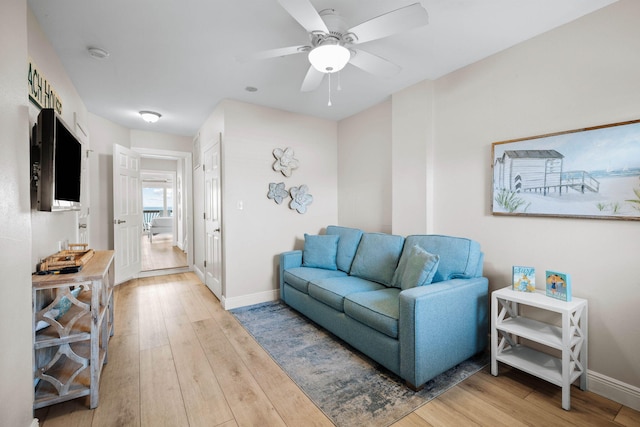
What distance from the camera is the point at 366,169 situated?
3.76 metres

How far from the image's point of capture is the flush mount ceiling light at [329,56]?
1.70 m

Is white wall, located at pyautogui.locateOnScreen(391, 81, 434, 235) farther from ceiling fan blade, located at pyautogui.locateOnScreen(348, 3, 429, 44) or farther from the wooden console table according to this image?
the wooden console table

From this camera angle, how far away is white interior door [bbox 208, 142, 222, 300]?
357 cm

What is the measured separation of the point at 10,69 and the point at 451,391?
2998 millimetres

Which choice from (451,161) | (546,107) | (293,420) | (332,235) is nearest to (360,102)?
(451,161)

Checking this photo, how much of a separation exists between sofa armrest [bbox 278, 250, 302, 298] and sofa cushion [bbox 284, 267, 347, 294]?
2.6 inches

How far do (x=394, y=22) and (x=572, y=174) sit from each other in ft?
5.31

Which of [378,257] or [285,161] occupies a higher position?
[285,161]

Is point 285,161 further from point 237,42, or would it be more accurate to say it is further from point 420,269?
point 420,269

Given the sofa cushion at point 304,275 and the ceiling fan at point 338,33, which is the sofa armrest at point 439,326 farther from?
the ceiling fan at point 338,33

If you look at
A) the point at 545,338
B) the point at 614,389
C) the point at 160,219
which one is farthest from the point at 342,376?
the point at 160,219

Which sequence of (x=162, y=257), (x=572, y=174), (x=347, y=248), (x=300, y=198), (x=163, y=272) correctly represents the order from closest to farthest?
1. (x=572, y=174)
2. (x=347, y=248)
3. (x=300, y=198)
4. (x=163, y=272)
5. (x=162, y=257)

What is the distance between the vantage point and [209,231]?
4.03 meters

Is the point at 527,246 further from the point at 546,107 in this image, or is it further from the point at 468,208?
the point at 546,107
